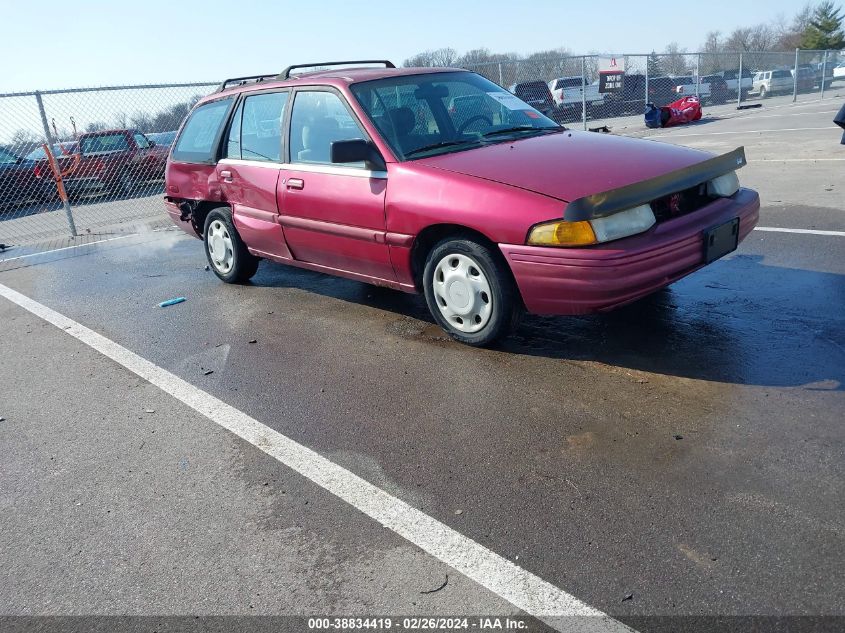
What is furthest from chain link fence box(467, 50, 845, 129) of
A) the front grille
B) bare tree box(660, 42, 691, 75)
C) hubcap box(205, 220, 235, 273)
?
the front grille

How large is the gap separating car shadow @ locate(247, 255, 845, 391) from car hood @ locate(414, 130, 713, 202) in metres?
1.00

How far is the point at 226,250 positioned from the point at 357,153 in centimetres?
250

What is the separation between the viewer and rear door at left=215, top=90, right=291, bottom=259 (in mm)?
5473

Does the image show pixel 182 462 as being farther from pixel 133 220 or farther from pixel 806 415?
pixel 133 220

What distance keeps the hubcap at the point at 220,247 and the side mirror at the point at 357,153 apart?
2.24 meters

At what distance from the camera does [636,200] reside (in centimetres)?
376

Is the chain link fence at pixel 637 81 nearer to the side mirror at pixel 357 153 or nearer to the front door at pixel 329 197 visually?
the front door at pixel 329 197

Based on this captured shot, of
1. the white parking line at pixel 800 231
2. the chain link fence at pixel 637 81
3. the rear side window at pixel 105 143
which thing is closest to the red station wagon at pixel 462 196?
the white parking line at pixel 800 231

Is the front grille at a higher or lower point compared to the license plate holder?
higher

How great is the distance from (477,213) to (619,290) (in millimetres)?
870

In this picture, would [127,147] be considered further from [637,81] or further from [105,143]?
[637,81]

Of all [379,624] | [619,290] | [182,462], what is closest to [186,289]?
[182,462]

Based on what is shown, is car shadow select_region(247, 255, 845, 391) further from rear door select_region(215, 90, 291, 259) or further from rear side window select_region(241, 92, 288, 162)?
rear side window select_region(241, 92, 288, 162)

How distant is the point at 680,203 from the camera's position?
13.7ft
